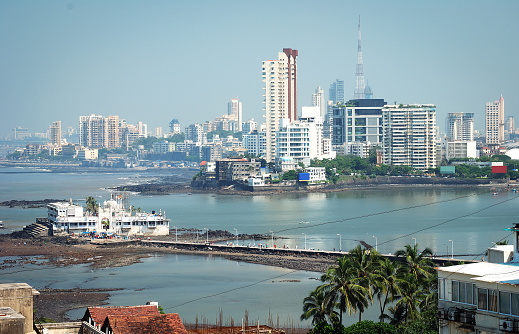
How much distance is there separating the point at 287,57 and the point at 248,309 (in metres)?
78.7

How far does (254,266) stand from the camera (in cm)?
3203

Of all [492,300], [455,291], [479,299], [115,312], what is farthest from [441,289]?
[115,312]

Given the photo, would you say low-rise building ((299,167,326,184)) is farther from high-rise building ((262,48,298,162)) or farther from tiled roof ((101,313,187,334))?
tiled roof ((101,313,187,334))

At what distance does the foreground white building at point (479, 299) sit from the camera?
776 centimetres

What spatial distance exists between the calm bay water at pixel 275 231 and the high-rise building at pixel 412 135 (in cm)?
1147

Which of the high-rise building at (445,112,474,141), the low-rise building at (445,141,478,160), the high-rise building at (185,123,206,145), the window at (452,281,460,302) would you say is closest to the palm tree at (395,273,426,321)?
the window at (452,281,460,302)

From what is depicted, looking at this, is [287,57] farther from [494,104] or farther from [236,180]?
[494,104]

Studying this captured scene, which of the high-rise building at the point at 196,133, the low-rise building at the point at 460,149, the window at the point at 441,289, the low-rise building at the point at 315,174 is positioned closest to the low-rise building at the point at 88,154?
the high-rise building at the point at 196,133

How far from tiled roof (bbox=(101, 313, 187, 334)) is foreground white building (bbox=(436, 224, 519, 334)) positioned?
584 centimetres

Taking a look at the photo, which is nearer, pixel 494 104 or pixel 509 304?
pixel 509 304

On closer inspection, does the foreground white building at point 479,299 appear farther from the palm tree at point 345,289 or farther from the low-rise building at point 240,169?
the low-rise building at point 240,169

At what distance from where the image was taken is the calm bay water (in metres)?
25.6

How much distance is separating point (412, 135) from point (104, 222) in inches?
2327

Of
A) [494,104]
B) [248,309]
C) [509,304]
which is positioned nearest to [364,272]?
[248,309]
